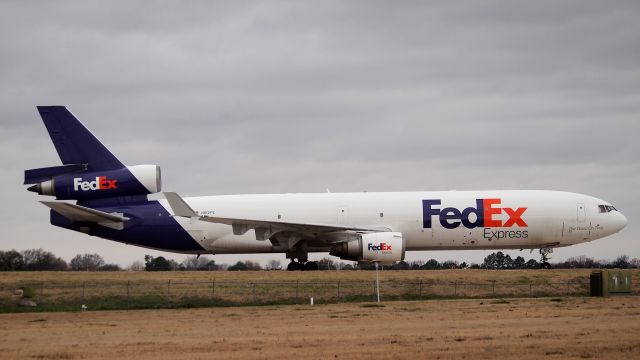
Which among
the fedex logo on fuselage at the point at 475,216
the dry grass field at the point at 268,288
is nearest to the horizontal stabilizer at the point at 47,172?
the dry grass field at the point at 268,288

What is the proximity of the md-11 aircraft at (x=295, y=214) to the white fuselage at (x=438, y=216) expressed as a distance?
6cm

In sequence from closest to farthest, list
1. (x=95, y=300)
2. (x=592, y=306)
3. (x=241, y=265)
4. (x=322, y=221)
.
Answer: (x=592, y=306), (x=95, y=300), (x=322, y=221), (x=241, y=265)

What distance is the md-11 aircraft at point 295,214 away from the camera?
153 ft

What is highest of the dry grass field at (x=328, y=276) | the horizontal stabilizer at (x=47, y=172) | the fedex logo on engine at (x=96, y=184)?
the horizontal stabilizer at (x=47, y=172)

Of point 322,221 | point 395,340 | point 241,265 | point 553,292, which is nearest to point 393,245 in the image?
A: point 322,221

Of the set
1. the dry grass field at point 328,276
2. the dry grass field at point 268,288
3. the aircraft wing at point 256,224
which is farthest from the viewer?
the aircraft wing at point 256,224

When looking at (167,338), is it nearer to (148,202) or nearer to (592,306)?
(592,306)

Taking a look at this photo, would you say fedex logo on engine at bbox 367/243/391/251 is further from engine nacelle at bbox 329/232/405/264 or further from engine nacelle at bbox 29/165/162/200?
engine nacelle at bbox 29/165/162/200

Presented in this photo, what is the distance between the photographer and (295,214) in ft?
155

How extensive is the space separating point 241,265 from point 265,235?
13279 millimetres

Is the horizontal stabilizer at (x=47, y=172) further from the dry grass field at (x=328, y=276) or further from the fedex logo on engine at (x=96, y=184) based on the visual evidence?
the dry grass field at (x=328, y=276)

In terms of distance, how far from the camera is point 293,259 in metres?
48.2

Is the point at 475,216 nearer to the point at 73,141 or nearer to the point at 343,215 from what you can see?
the point at 343,215

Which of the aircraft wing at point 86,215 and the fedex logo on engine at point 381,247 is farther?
the aircraft wing at point 86,215
